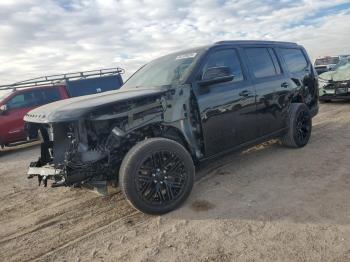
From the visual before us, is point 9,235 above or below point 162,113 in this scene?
below

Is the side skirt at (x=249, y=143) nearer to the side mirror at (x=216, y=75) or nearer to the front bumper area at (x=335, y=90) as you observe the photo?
the side mirror at (x=216, y=75)

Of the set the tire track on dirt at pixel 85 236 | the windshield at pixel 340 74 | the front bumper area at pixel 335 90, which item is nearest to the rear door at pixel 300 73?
the tire track on dirt at pixel 85 236

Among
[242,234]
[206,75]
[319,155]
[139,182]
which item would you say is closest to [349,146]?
[319,155]

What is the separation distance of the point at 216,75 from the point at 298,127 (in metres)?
2.40

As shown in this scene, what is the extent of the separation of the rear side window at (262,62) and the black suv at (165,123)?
0.02 metres

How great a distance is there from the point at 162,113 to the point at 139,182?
877mm

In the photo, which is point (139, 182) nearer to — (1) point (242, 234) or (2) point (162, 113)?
(2) point (162, 113)

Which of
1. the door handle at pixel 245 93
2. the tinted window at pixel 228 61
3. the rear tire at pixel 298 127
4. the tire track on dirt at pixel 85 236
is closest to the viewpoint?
the tire track on dirt at pixel 85 236

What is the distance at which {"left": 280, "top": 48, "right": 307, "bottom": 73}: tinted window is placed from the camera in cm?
619

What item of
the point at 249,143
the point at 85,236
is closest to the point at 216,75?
the point at 249,143

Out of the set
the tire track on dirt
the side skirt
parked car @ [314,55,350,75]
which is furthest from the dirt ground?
parked car @ [314,55,350,75]

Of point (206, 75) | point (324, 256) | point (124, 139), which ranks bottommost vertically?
point (324, 256)

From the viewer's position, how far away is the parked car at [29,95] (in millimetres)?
9922

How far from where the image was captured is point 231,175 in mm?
5102
